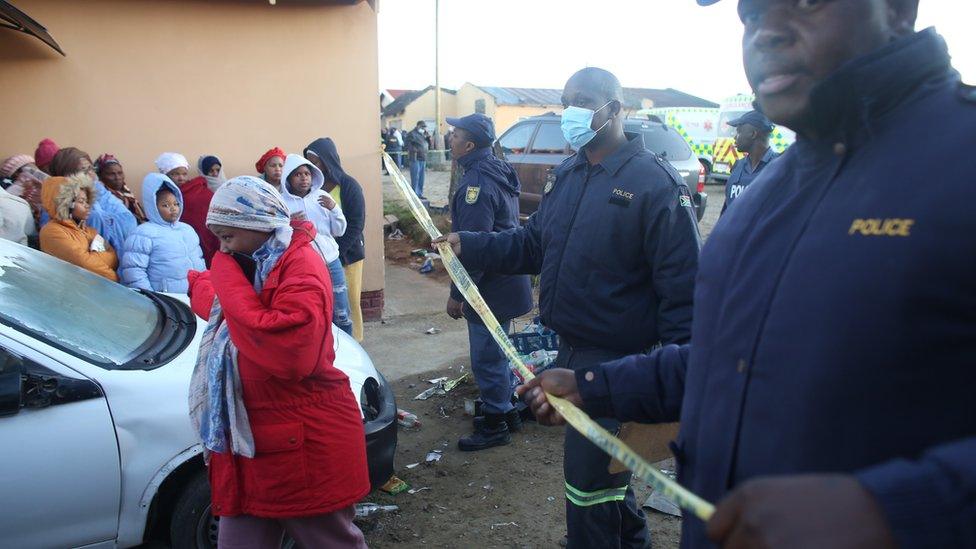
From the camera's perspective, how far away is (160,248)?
192 inches

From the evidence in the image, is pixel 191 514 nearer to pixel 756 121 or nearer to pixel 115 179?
pixel 115 179

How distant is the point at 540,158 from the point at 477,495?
27.0ft

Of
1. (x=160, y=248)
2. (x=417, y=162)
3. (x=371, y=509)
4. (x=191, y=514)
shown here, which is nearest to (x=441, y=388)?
(x=371, y=509)

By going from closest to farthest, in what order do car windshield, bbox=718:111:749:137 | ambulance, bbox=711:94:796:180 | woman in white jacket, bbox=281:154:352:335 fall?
woman in white jacket, bbox=281:154:352:335
ambulance, bbox=711:94:796:180
car windshield, bbox=718:111:749:137

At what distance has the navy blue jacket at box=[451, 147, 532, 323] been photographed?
4664mm

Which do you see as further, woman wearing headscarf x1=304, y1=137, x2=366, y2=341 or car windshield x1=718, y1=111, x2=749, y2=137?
car windshield x1=718, y1=111, x2=749, y2=137

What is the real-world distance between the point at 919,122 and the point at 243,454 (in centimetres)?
222

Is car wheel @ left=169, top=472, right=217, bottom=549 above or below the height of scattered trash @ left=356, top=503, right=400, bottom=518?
above

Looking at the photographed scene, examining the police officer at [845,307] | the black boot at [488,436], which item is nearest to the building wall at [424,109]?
the black boot at [488,436]

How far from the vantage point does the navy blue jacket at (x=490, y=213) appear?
466cm

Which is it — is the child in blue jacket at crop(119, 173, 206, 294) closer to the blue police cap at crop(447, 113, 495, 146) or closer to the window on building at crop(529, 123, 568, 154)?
the blue police cap at crop(447, 113, 495, 146)

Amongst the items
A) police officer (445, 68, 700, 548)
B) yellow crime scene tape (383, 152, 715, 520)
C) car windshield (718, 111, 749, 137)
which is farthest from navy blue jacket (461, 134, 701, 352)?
car windshield (718, 111, 749, 137)

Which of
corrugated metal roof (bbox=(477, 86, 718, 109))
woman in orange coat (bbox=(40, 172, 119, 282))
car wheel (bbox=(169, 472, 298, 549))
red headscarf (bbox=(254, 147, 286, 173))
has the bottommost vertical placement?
car wheel (bbox=(169, 472, 298, 549))

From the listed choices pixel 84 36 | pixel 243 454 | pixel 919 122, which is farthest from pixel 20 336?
pixel 84 36
